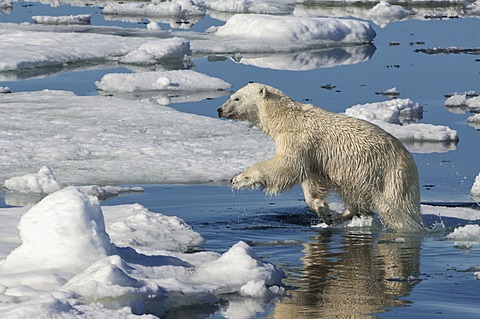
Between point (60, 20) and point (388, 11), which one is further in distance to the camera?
point (388, 11)

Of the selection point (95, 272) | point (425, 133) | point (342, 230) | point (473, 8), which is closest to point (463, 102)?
point (425, 133)

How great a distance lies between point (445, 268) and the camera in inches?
259

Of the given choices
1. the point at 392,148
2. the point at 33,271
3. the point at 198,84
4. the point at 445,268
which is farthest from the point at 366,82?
the point at 33,271

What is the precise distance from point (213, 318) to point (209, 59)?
1251cm

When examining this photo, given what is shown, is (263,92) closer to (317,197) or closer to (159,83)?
(317,197)

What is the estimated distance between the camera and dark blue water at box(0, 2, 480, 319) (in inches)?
228

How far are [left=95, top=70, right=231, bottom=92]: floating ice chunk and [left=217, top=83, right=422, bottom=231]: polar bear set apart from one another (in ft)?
21.6

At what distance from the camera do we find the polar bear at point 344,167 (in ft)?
25.5

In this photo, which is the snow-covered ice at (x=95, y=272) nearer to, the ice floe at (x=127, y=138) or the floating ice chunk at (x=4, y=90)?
the ice floe at (x=127, y=138)

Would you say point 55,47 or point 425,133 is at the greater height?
point 55,47

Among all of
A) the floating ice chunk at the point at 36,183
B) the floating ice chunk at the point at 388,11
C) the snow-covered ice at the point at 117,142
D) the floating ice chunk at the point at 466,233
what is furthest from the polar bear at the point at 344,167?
the floating ice chunk at the point at 388,11

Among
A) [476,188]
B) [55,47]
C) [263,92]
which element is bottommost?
[476,188]

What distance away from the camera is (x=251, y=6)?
80.4 feet

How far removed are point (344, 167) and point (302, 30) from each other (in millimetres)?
11314
